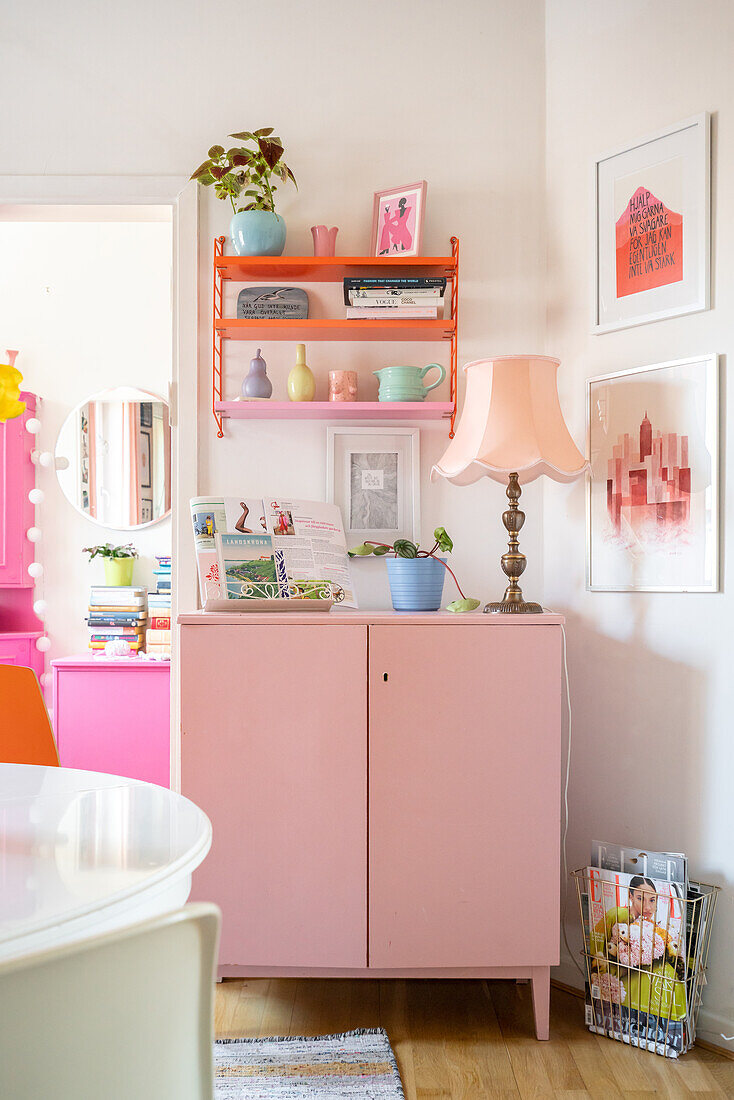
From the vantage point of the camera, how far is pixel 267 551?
223cm

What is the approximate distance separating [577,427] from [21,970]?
2159 millimetres

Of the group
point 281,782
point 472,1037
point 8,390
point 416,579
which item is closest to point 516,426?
point 416,579

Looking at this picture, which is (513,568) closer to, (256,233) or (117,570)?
(256,233)

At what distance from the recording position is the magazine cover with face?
1.94 meters

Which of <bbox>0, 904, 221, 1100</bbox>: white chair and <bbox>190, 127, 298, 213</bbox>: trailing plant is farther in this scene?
<bbox>190, 127, 298, 213</bbox>: trailing plant

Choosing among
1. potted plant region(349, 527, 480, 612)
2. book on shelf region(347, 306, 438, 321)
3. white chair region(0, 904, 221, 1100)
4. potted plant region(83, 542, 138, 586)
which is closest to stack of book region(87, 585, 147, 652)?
potted plant region(83, 542, 138, 586)

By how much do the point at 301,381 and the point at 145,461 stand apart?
171 cm

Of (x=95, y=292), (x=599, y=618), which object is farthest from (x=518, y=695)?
(x=95, y=292)

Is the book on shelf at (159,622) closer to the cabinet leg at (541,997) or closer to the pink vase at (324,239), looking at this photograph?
the pink vase at (324,239)

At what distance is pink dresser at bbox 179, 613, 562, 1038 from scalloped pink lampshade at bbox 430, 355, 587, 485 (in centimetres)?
39

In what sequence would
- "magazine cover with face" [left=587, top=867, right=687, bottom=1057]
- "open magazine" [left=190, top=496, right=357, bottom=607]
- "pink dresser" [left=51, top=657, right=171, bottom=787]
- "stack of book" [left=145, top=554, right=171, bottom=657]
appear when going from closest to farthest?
"magazine cover with face" [left=587, top=867, right=687, bottom=1057]
"open magazine" [left=190, top=496, right=357, bottom=607]
"pink dresser" [left=51, top=657, right=171, bottom=787]
"stack of book" [left=145, top=554, right=171, bottom=657]

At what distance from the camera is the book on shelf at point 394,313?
2338 mm

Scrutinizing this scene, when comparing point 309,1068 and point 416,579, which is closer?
point 309,1068

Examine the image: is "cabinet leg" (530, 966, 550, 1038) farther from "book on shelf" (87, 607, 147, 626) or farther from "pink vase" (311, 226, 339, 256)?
"book on shelf" (87, 607, 147, 626)
